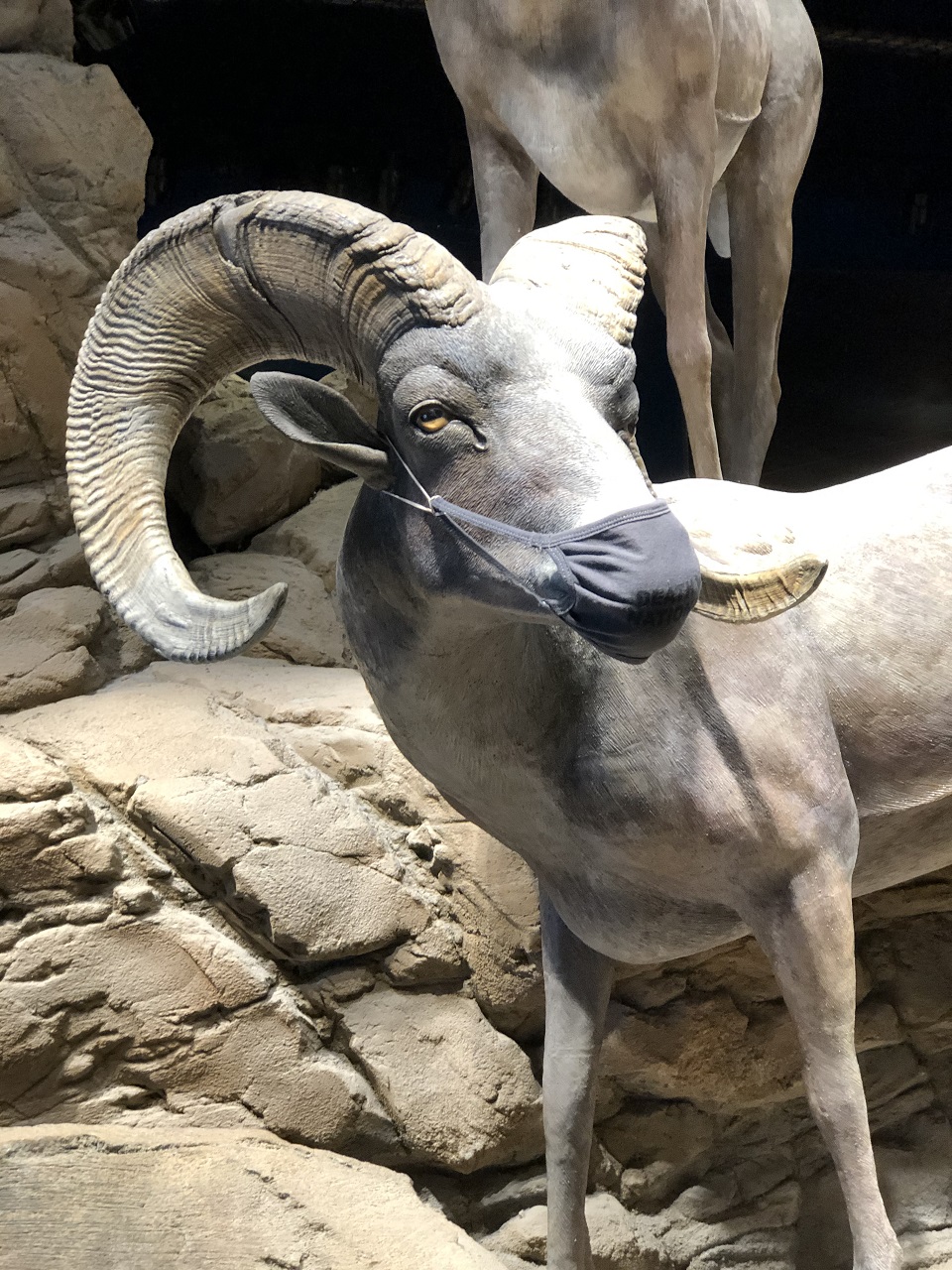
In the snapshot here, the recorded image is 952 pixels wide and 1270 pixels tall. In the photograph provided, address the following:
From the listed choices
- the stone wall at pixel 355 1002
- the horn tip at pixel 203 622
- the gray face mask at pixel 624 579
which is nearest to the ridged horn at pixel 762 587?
the gray face mask at pixel 624 579

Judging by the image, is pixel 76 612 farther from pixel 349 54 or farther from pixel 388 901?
pixel 349 54

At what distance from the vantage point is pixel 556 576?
162cm

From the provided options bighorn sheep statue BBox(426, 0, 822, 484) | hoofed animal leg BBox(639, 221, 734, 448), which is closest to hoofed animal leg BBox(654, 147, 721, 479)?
bighorn sheep statue BBox(426, 0, 822, 484)

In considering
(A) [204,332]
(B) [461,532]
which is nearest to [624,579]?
(B) [461,532]

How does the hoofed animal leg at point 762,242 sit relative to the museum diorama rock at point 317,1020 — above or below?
above

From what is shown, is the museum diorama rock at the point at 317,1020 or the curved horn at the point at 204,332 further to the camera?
the museum diorama rock at the point at 317,1020

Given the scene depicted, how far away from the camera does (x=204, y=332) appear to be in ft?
6.38

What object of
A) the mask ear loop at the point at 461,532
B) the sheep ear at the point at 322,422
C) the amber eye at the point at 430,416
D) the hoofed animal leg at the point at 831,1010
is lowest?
the hoofed animal leg at the point at 831,1010

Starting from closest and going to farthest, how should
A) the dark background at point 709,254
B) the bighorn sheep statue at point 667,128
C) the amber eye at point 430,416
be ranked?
the amber eye at point 430,416, the bighorn sheep statue at point 667,128, the dark background at point 709,254

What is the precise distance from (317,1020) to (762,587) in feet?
5.51

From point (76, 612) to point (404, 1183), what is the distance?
1.87m

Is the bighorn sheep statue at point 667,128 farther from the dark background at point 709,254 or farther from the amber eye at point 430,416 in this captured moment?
the amber eye at point 430,416

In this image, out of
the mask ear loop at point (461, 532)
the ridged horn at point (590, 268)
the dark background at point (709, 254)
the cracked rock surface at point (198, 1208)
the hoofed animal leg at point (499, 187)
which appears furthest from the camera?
the dark background at point (709, 254)

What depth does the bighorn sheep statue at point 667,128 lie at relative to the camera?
9.64 feet
